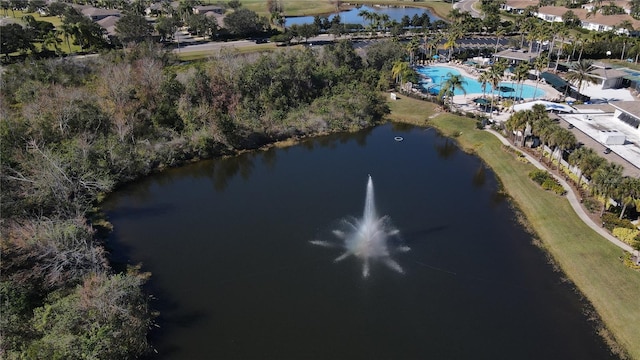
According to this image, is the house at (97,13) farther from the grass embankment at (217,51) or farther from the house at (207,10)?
the grass embankment at (217,51)

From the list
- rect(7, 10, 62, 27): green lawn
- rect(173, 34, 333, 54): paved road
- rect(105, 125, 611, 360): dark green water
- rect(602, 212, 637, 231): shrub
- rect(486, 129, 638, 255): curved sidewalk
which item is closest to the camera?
rect(105, 125, 611, 360): dark green water

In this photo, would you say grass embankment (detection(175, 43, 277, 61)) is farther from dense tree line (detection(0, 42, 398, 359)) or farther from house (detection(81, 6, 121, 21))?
house (detection(81, 6, 121, 21))

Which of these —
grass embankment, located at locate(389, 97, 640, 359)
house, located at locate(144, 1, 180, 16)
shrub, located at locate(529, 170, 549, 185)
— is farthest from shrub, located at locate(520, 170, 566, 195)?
house, located at locate(144, 1, 180, 16)

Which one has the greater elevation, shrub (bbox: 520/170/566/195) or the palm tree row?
the palm tree row

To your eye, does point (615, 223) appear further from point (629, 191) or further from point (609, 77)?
point (609, 77)

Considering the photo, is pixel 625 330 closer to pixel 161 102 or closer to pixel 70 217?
pixel 70 217
